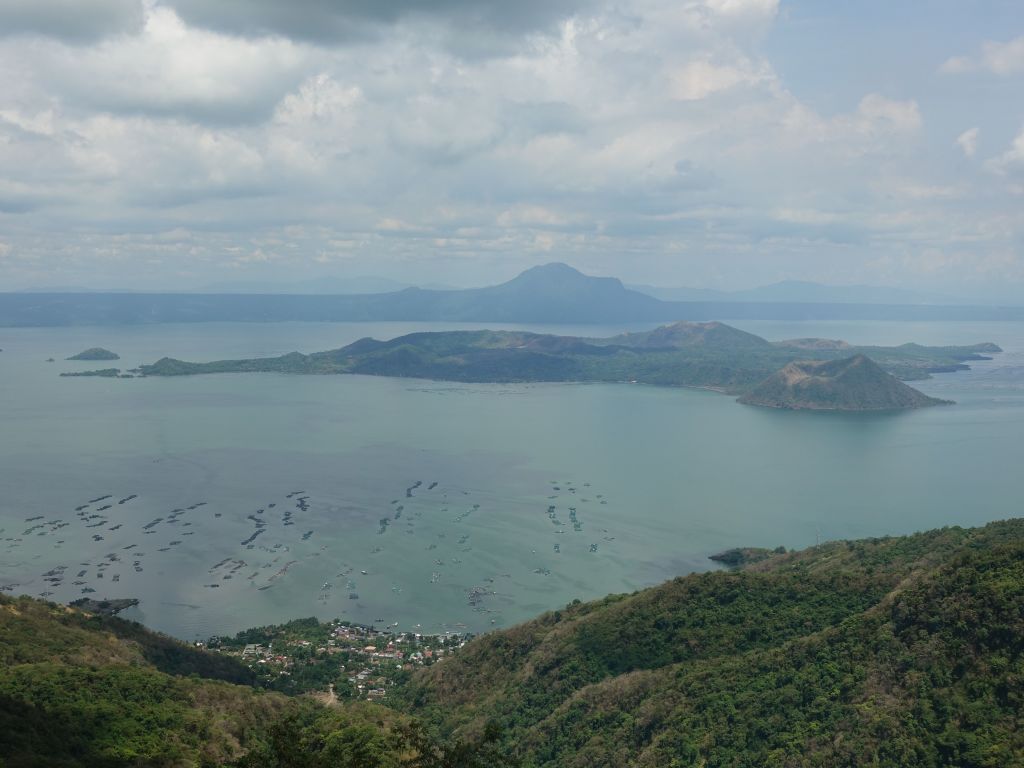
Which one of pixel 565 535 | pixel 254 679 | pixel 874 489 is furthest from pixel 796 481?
pixel 254 679

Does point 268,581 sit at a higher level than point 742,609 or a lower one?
lower

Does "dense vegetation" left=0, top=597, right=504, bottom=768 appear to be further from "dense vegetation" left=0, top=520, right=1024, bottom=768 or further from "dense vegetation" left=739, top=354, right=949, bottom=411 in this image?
"dense vegetation" left=739, top=354, right=949, bottom=411

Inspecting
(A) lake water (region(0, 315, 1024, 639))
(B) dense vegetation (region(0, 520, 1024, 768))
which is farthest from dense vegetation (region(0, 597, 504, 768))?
(A) lake water (region(0, 315, 1024, 639))

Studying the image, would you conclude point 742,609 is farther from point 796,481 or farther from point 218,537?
point 796,481

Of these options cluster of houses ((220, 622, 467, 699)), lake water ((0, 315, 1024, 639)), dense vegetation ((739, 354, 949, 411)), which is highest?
dense vegetation ((739, 354, 949, 411))

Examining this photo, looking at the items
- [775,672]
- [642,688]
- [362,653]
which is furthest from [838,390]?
[642,688]

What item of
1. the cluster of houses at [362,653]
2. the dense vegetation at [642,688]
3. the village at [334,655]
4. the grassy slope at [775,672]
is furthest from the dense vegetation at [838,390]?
the village at [334,655]

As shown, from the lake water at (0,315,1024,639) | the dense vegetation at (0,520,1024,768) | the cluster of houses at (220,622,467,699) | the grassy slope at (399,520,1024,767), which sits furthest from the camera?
the lake water at (0,315,1024,639)
